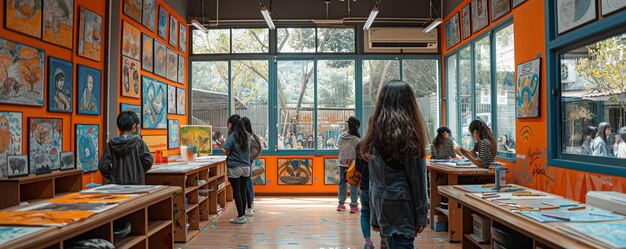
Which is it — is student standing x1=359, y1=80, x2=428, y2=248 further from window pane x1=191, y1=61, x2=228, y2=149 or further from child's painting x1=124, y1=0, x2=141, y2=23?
window pane x1=191, y1=61, x2=228, y2=149

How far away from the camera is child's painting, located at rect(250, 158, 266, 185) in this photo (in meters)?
8.54

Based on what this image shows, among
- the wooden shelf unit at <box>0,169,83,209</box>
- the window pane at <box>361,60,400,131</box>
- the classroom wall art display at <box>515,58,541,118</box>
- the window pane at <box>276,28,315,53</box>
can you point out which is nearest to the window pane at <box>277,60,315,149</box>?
the window pane at <box>276,28,315,53</box>

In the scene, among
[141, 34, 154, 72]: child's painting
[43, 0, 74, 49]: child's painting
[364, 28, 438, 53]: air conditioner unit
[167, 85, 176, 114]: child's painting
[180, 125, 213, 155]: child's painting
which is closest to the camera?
[43, 0, 74, 49]: child's painting

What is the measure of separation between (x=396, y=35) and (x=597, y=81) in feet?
16.6

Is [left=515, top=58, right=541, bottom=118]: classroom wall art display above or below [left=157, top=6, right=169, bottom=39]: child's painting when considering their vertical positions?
below

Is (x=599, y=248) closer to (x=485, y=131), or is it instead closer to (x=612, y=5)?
(x=612, y=5)

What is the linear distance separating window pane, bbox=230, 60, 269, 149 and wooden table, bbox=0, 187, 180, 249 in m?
5.30

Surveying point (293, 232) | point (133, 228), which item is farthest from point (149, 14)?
point (133, 228)

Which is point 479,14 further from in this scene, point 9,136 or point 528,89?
point 9,136

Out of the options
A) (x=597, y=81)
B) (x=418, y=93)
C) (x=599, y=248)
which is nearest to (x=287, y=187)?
(x=418, y=93)

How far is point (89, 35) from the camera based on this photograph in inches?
197

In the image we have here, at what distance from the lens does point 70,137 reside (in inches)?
184

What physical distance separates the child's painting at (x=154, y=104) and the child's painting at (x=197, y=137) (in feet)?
2.00

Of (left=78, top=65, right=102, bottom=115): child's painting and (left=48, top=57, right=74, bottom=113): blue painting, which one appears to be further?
(left=78, top=65, right=102, bottom=115): child's painting
